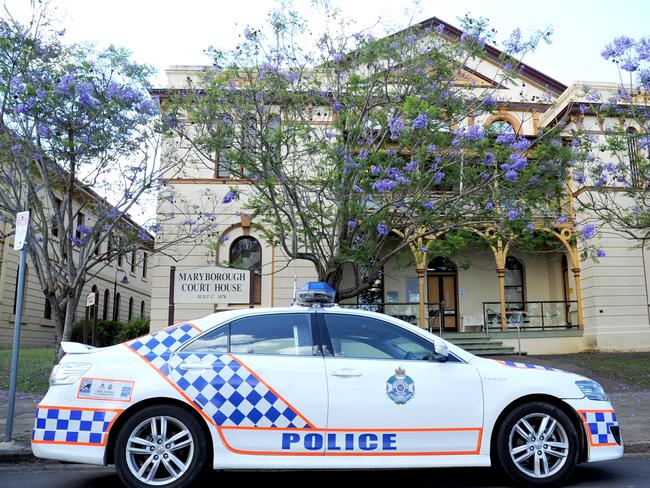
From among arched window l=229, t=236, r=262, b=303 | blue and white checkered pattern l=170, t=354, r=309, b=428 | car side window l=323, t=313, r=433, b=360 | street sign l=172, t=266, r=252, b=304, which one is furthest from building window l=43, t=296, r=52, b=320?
car side window l=323, t=313, r=433, b=360

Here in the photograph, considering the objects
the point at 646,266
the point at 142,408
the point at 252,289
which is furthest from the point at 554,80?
the point at 142,408

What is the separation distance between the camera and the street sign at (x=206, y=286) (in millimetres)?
10273

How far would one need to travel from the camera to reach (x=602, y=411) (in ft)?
17.4

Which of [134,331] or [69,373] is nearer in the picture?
[69,373]

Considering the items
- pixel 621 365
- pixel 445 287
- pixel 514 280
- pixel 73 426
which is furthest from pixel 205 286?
pixel 514 280

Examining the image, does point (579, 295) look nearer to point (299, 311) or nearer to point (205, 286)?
point (205, 286)

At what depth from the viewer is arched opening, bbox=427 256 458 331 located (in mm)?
21094

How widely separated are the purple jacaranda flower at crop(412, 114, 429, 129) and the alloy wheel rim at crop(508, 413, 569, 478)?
586 centimetres

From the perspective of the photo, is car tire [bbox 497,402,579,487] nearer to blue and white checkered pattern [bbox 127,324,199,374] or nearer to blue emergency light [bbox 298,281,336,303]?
blue emergency light [bbox 298,281,336,303]

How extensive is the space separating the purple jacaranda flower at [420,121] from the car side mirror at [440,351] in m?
5.51

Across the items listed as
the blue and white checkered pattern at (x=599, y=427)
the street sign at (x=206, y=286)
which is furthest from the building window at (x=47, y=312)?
the blue and white checkered pattern at (x=599, y=427)

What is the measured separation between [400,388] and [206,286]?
5882 mm

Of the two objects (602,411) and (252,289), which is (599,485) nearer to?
(602,411)

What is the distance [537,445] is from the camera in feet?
16.8
